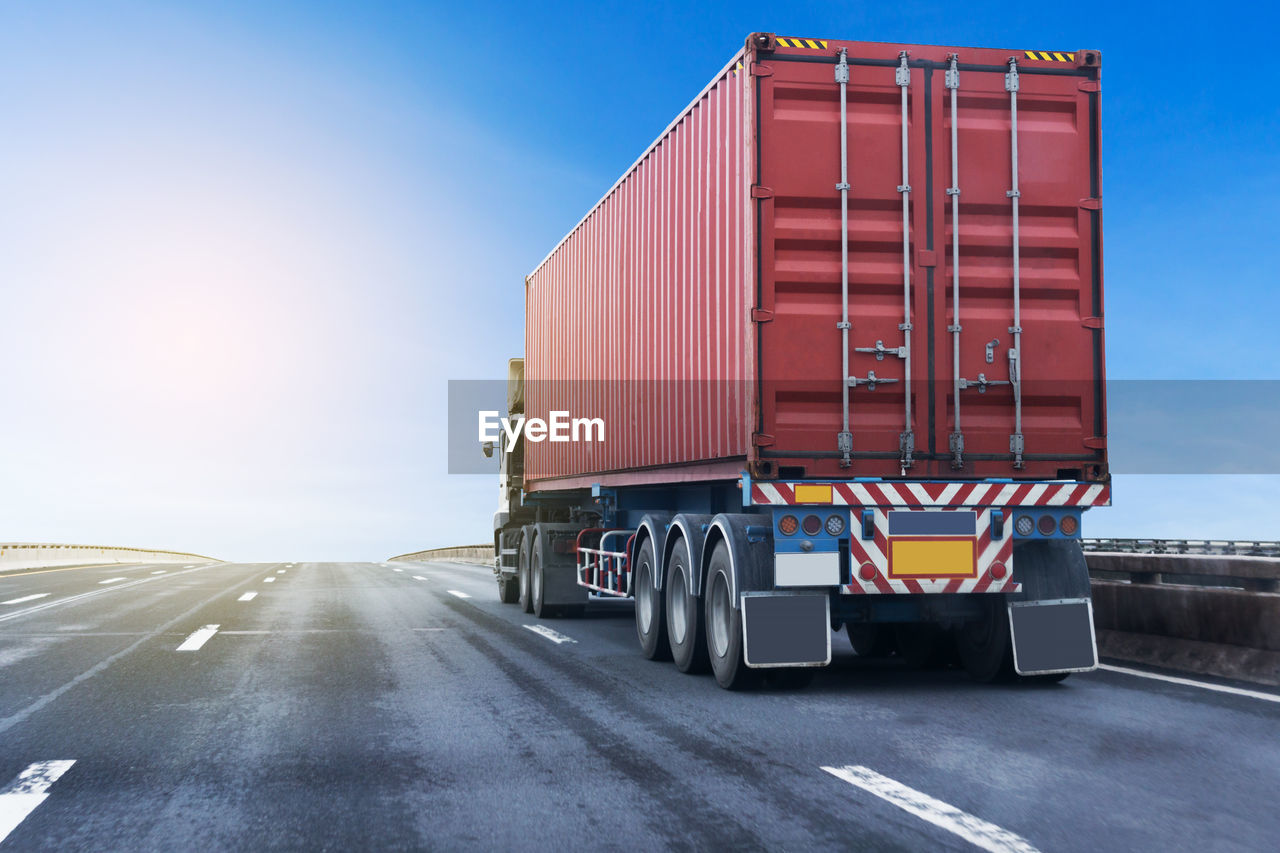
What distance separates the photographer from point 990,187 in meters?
8.28

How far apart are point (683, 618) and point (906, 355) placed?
285 centimetres

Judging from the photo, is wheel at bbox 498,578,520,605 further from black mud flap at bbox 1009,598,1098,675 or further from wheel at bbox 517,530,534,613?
black mud flap at bbox 1009,598,1098,675

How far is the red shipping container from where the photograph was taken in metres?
8.02

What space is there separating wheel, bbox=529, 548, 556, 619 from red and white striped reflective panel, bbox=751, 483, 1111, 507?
24.1 feet

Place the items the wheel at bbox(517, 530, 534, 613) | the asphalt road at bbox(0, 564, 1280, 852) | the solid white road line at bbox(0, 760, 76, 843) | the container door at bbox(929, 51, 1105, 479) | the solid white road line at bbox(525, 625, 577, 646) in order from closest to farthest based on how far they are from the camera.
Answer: the asphalt road at bbox(0, 564, 1280, 852) → the solid white road line at bbox(0, 760, 76, 843) → the container door at bbox(929, 51, 1105, 479) → the solid white road line at bbox(525, 625, 577, 646) → the wheel at bbox(517, 530, 534, 613)

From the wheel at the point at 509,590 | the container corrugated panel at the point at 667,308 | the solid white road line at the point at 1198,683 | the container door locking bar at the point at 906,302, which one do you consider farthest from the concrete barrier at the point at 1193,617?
the wheel at the point at 509,590

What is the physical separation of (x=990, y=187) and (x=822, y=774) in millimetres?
4790

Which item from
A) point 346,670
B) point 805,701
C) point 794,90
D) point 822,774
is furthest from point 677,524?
point 822,774

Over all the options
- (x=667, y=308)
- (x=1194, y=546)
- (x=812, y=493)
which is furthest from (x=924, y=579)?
(x=1194, y=546)

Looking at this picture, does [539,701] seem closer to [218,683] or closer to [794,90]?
[218,683]

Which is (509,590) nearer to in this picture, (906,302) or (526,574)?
(526,574)

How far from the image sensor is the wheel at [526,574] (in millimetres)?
15549

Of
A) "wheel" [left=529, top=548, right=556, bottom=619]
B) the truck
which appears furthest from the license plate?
"wheel" [left=529, top=548, right=556, bottom=619]

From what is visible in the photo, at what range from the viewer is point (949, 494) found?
7.91 meters
